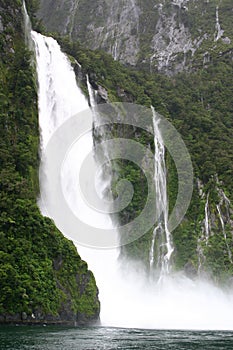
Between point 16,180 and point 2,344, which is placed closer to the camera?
point 2,344

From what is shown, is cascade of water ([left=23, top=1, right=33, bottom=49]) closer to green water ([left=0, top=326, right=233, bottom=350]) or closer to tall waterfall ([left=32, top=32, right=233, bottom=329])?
tall waterfall ([left=32, top=32, right=233, bottom=329])

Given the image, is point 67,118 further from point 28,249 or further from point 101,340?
point 101,340

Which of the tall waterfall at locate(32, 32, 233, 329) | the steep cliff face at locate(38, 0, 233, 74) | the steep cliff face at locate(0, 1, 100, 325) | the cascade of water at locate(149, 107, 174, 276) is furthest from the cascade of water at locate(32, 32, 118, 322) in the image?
the steep cliff face at locate(38, 0, 233, 74)

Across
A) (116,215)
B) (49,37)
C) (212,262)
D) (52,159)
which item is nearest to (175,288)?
(212,262)

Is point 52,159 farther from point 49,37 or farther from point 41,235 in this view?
point 49,37

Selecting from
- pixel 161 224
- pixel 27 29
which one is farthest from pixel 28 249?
pixel 27 29

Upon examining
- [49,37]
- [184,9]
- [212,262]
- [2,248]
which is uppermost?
[184,9]

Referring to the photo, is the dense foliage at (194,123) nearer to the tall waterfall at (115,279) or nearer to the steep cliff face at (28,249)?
the tall waterfall at (115,279)
